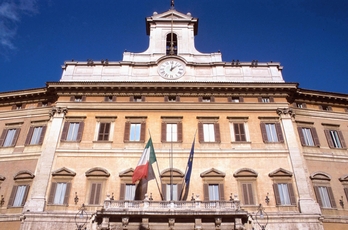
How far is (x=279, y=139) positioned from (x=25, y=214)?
1750 centimetres

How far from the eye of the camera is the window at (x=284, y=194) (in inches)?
800

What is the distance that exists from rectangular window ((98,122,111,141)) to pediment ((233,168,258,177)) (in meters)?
9.33

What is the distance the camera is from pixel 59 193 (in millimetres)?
20641

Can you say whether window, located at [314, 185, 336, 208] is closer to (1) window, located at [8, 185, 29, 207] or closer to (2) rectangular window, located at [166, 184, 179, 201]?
(2) rectangular window, located at [166, 184, 179, 201]

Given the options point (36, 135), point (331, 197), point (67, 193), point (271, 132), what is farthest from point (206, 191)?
point (36, 135)

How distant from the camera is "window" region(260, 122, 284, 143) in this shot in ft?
75.2

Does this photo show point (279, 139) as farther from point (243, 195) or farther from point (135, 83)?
point (135, 83)

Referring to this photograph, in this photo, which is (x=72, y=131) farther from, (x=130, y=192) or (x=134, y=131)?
(x=130, y=192)

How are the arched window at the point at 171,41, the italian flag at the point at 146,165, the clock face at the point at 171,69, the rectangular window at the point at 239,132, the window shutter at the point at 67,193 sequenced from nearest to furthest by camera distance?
the italian flag at the point at 146,165 < the window shutter at the point at 67,193 < the rectangular window at the point at 239,132 < the clock face at the point at 171,69 < the arched window at the point at 171,41

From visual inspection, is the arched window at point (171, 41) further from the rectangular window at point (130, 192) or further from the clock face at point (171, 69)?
the rectangular window at point (130, 192)

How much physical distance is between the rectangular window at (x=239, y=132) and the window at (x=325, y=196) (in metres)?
Result: 5.79

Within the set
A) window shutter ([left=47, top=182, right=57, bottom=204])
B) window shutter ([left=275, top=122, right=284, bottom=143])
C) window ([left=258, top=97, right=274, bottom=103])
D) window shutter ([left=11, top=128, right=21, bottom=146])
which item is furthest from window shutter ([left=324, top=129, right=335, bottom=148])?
window shutter ([left=11, top=128, right=21, bottom=146])

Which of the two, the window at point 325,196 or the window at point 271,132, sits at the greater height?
the window at point 271,132

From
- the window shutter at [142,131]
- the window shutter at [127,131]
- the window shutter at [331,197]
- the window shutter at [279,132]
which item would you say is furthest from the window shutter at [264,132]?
the window shutter at [127,131]
